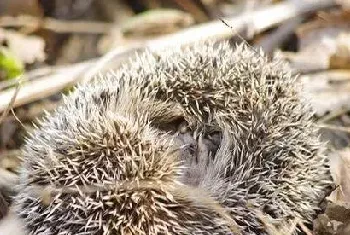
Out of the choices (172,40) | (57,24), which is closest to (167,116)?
(172,40)

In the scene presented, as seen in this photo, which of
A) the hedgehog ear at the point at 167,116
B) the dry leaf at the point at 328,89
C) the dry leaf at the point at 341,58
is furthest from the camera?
the dry leaf at the point at 341,58

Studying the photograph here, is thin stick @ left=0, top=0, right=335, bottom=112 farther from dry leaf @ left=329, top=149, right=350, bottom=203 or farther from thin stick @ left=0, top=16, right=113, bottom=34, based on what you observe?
dry leaf @ left=329, top=149, right=350, bottom=203

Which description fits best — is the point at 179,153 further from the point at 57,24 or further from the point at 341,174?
the point at 57,24

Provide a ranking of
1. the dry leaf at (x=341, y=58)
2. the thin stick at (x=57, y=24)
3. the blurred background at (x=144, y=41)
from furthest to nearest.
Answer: the thin stick at (x=57, y=24)
the dry leaf at (x=341, y=58)
the blurred background at (x=144, y=41)

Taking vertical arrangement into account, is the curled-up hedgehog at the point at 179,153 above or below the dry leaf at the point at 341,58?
below

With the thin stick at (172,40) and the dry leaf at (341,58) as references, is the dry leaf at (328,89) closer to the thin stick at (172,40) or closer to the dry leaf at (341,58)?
the dry leaf at (341,58)

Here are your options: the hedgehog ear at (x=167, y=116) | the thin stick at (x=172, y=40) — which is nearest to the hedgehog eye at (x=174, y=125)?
the hedgehog ear at (x=167, y=116)

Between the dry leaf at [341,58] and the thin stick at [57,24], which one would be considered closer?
the dry leaf at [341,58]

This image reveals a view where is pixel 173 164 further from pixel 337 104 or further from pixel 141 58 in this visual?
pixel 337 104
